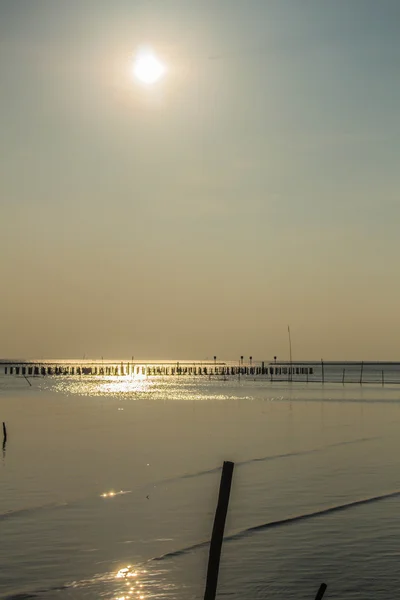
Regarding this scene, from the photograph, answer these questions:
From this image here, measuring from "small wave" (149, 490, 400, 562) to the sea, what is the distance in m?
0.05

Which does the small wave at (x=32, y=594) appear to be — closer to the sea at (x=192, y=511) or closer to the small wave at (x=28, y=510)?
the sea at (x=192, y=511)

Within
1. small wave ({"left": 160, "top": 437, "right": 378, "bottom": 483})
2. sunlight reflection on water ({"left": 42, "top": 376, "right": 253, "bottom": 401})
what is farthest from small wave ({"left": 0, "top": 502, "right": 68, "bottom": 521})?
sunlight reflection on water ({"left": 42, "top": 376, "right": 253, "bottom": 401})

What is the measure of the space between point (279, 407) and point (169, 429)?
20948 mm

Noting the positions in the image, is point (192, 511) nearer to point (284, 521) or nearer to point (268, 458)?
point (284, 521)

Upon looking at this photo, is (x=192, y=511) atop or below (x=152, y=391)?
below

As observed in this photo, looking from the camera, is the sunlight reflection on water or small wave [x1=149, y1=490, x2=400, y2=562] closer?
small wave [x1=149, y1=490, x2=400, y2=562]

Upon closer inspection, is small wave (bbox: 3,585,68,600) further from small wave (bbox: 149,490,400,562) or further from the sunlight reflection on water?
the sunlight reflection on water

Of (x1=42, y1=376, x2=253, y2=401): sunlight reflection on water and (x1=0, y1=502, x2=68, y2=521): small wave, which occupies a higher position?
(x1=42, y1=376, x2=253, y2=401): sunlight reflection on water

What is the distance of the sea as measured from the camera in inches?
627

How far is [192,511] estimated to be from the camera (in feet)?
74.0

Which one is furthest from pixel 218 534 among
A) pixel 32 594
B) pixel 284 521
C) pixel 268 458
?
pixel 268 458

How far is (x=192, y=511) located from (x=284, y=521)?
301 centimetres

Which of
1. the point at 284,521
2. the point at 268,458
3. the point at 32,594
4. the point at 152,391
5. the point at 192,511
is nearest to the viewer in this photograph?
the point at 32,594

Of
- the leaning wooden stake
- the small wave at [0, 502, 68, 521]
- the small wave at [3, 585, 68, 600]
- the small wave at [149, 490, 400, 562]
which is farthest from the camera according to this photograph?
the small wave at [0, 502, 68, 521]
